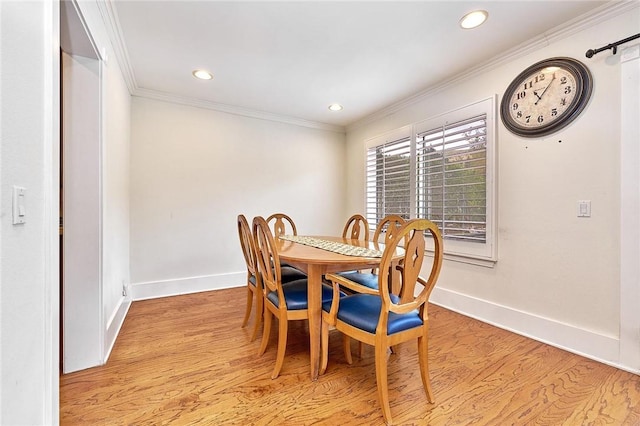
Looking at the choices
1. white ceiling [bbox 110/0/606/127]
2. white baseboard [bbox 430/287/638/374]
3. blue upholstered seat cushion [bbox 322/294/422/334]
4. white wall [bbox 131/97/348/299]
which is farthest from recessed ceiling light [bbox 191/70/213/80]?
white baseboard [bbox 430/287/638/374]

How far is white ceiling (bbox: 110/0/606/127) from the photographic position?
6.31ft

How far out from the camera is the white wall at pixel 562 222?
192 cm

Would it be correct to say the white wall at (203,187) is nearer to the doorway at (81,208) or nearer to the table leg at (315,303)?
the doorway at (81,208)

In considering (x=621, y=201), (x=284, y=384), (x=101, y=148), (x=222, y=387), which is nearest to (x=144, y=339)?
(x=222, y=387)

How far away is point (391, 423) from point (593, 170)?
7.36 ft

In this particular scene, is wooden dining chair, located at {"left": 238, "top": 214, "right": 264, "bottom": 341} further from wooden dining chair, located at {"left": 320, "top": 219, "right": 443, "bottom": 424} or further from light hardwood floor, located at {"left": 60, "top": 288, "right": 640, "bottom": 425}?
wooden dining chair, located at {"left": 320, "top": 219, "right": 443, "bottom": 424}

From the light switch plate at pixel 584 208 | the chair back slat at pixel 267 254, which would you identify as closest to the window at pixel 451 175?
the light switch plate at pixel 584 208

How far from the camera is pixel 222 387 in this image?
1.63 meters

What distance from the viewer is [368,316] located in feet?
4.98

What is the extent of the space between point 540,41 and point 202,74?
10.2ft

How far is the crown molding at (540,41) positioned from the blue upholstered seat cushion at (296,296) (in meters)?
2.57
